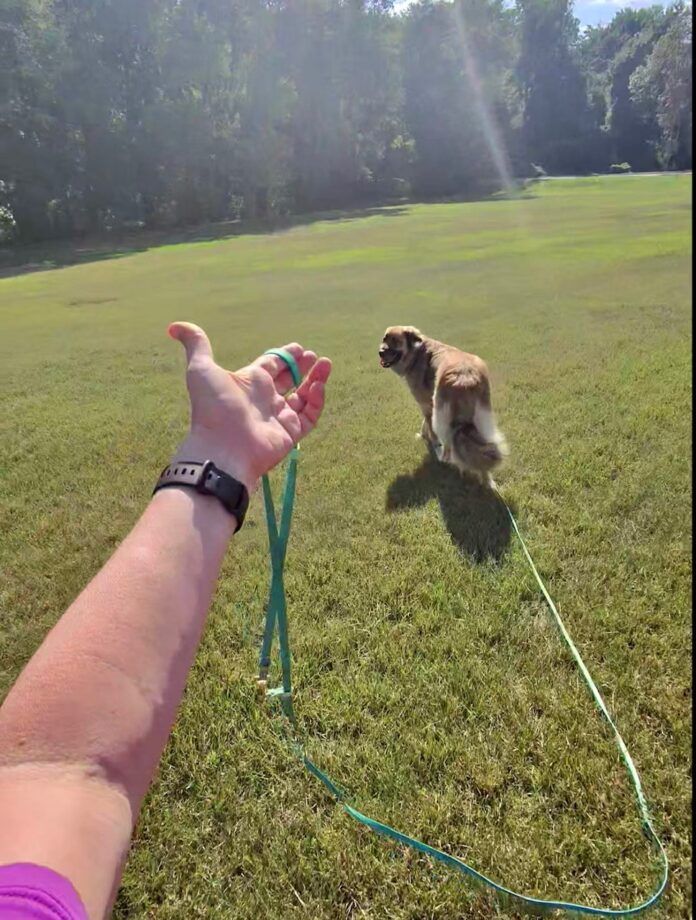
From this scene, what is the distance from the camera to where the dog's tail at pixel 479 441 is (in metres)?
4.18

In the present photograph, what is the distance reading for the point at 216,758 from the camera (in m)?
2.40

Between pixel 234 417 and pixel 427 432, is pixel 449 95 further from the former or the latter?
pixel 234 417

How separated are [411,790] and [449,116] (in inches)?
1908

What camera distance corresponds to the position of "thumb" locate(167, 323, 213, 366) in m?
1.69

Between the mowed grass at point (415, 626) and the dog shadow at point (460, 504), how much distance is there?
0.02 m

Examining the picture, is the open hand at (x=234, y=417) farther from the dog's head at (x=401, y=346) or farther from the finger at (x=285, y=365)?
the dog's head at (x=401, y=346)

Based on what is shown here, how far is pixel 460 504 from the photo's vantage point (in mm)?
4219

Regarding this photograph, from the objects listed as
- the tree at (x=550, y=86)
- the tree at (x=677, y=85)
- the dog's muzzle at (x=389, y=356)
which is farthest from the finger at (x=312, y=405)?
the tree at (x=550, y=86)

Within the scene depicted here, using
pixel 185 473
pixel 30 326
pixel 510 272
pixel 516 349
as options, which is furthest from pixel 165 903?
pixel 510 272

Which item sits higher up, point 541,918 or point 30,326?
point 30,326

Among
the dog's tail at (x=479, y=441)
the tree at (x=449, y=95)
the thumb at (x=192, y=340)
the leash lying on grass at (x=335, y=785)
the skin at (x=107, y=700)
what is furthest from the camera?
the tree at (x=449, y=95)

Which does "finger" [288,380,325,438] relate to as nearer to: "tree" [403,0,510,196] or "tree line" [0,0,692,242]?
"tree line" [0,0,692,242]

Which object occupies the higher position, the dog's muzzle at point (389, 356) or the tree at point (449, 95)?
the tree at point (449, 95)

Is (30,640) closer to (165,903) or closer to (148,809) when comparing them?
(148,809)
